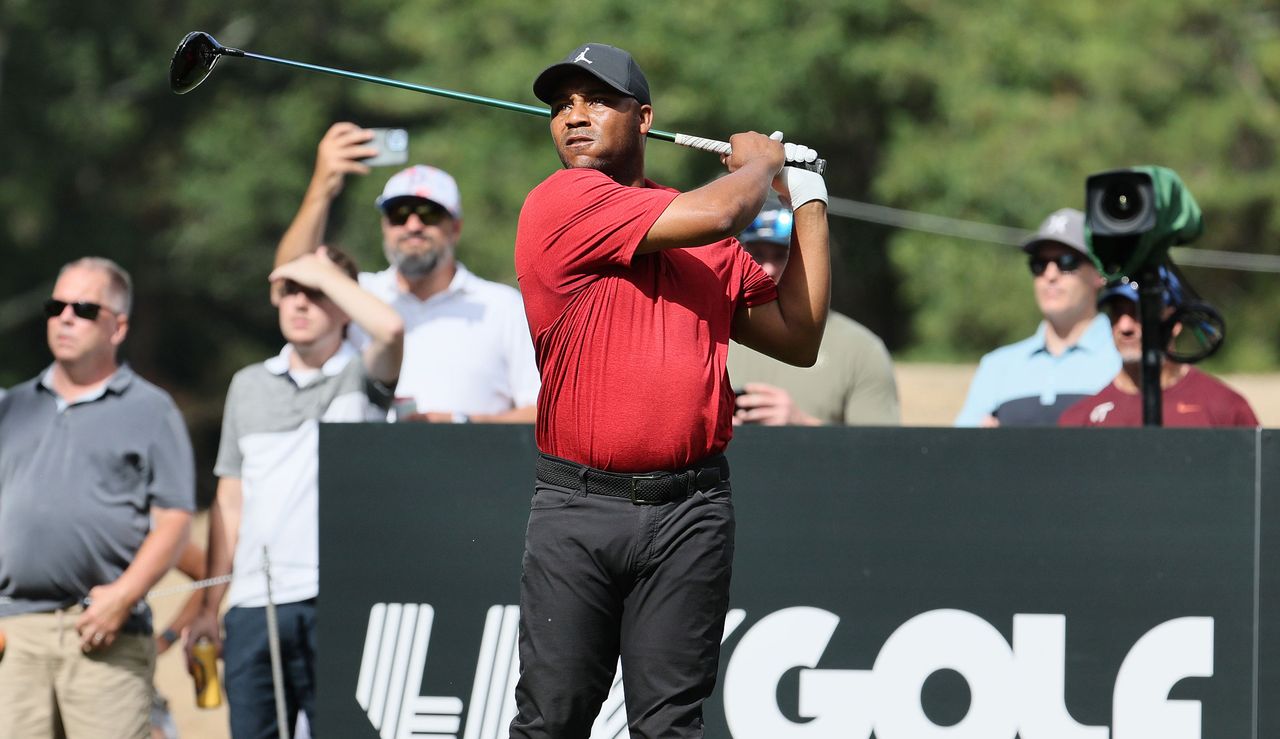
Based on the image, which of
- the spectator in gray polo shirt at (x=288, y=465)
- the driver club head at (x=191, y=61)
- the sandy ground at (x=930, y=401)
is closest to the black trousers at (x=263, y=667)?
the spectator in gray polo shirt at (x=288, y=465)

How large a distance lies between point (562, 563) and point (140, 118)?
21388mm

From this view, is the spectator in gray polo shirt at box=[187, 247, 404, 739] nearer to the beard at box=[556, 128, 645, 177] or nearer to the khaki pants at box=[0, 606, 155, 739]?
the khaki pants at box=[0, 606, 155, 739]

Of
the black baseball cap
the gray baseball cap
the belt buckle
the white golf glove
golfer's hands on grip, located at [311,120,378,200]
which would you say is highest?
golfer's hands on grip, located at [311,120,378,200]

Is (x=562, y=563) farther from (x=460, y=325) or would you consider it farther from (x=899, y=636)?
(x=460, y=325)

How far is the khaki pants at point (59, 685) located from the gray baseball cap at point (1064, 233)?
356cm

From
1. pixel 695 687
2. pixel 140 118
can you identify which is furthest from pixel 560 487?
pixel 140 118

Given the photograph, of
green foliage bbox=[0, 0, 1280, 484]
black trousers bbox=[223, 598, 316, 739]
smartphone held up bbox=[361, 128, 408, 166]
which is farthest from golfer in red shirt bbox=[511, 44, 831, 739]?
green foliage bbox=[0, 0, 1280, 484]

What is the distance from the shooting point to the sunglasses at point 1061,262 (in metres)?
6.19

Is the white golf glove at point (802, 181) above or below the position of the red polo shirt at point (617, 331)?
above

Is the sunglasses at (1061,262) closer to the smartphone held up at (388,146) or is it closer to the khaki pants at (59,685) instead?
the smartphone held up at (388,146)

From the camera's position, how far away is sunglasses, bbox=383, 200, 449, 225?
594 cm

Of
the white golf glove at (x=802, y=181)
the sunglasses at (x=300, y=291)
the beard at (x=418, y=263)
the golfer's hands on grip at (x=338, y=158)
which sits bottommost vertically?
the sunglasses at (x=300, y=291)

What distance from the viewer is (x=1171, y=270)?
545cm

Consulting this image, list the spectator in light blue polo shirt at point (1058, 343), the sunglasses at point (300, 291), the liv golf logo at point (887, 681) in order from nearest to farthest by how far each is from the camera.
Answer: the liv golf logo at point (887, 681) < the sunglasses at point (300, 291) < the spectator in light blue polo shirt at point (1058, 343)
